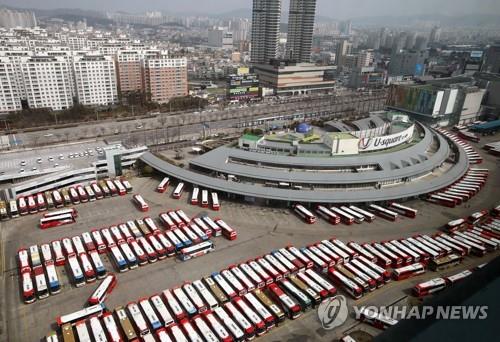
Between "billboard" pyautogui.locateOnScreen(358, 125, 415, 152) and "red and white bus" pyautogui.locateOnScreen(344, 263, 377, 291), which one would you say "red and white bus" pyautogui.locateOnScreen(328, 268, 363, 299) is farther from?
"billboard" pyautogui.locateOnScreen(358, 125, 415, 152)

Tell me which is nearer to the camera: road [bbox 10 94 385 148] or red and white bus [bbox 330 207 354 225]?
red and white bus [bbox 330 207 354 225]

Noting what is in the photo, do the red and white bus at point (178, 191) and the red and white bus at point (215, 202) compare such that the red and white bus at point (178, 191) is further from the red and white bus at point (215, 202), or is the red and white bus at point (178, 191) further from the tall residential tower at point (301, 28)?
the tall residential tower at point (301, 28)

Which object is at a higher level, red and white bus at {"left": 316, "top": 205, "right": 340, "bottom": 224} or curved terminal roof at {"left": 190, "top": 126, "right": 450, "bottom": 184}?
curved terminal roof at {"left": 190, "top": 126, "right": 450, "bottom": 184}

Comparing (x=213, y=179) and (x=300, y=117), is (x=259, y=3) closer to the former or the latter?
(x=300, y=117)

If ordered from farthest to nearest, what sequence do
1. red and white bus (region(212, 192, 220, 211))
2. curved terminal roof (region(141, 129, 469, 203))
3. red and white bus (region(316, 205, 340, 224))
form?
curved terminal roof (region(141, 129, 469, 203)), red and white bus (region(212, 192, 220, 211)), red and white bus (region(316, 205, 340, 224))

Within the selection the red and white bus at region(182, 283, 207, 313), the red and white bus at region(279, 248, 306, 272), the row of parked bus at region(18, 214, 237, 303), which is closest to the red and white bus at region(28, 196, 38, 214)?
the row of parked bus at region(18, 214, 237, 303)

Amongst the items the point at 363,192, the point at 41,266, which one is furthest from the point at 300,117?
the point at 41,266

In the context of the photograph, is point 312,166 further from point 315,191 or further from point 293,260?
point 293,260
